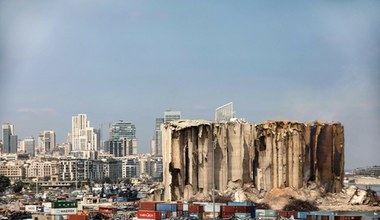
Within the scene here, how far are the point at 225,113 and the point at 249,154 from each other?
28.9 feet

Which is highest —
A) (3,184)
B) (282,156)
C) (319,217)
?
(282,156)

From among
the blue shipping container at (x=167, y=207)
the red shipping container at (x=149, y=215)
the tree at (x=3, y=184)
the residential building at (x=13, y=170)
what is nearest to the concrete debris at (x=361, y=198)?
the blue shipping container at (x=167, y=207)

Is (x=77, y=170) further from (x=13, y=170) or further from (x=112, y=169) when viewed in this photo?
(x=112, y=169)

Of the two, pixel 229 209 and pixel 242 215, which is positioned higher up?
pixel 229 209

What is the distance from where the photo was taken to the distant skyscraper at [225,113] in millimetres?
66969

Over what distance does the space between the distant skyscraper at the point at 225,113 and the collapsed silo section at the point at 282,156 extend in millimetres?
8006

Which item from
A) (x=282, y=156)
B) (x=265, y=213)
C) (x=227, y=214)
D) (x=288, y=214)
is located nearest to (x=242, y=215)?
(x=227, y=214)

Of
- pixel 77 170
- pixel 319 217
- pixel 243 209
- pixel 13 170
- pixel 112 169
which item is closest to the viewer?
pixel 319 217

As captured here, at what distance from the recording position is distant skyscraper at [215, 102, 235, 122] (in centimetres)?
6697

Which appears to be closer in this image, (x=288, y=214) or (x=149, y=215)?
(x=149, y=215)

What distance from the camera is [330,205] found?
56.7m

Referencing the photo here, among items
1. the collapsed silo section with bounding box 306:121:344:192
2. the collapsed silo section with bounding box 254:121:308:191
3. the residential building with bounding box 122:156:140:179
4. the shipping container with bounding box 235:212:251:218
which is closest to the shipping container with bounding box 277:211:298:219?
the shipping container with bounding box 235:212:251:218

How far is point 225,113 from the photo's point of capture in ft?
222

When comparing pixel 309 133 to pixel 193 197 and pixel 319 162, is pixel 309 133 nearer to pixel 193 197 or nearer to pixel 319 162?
pixel 319 162
